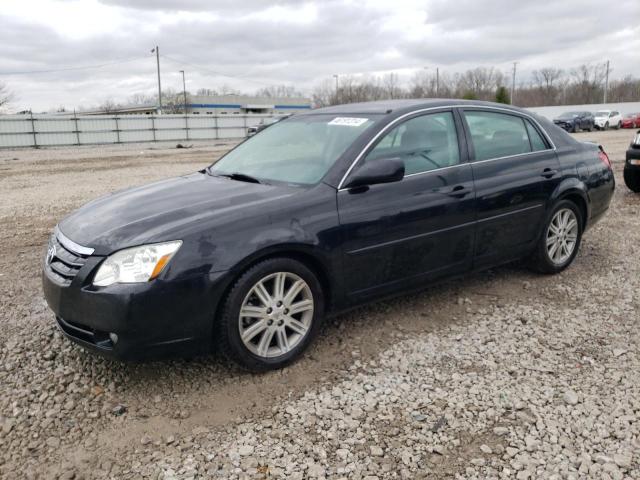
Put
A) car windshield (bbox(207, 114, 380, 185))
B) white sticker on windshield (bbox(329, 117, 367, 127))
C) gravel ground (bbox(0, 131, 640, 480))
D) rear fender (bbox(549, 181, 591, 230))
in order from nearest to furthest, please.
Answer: gravel ground (bbox(0, 131, 640, 480)) < car windshield (bbox(207, 114, 380, 185)) < white sticker on windshield (bbox(329, 117, 367, 127)) < rear fender (bbox(549, 181, 591, 230))

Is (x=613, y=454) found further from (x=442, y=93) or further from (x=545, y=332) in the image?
(x=442, y=93)

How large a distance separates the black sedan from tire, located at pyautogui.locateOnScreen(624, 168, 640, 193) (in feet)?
16.5

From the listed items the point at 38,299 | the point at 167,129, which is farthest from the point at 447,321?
the point at 167,129

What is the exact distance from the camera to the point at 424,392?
3.25m

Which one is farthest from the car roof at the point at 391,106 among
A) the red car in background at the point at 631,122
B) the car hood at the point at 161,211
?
the red car in background at the point at 631,122

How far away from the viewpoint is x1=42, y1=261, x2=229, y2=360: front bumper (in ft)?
9.75

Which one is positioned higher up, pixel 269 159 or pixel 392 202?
pixel 269 159

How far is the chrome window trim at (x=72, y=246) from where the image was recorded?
3145 mm

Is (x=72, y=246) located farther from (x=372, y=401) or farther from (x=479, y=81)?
(x=479, y=81)

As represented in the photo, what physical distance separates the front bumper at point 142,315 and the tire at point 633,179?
8.61m

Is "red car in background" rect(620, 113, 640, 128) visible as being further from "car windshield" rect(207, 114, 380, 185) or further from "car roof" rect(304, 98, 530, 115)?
"car windshield" rect(207, 114, 380, 185)

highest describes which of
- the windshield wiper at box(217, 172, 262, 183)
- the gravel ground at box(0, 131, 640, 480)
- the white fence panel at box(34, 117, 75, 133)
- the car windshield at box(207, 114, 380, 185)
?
the white fence panel at box(34, 117, 75, 133)

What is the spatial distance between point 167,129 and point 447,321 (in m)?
32.1

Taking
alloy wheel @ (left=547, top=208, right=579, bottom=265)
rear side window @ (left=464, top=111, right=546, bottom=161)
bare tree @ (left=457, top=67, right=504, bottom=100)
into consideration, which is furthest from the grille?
bare tree @ (left=457, top=67, right=504, bottom=100)
